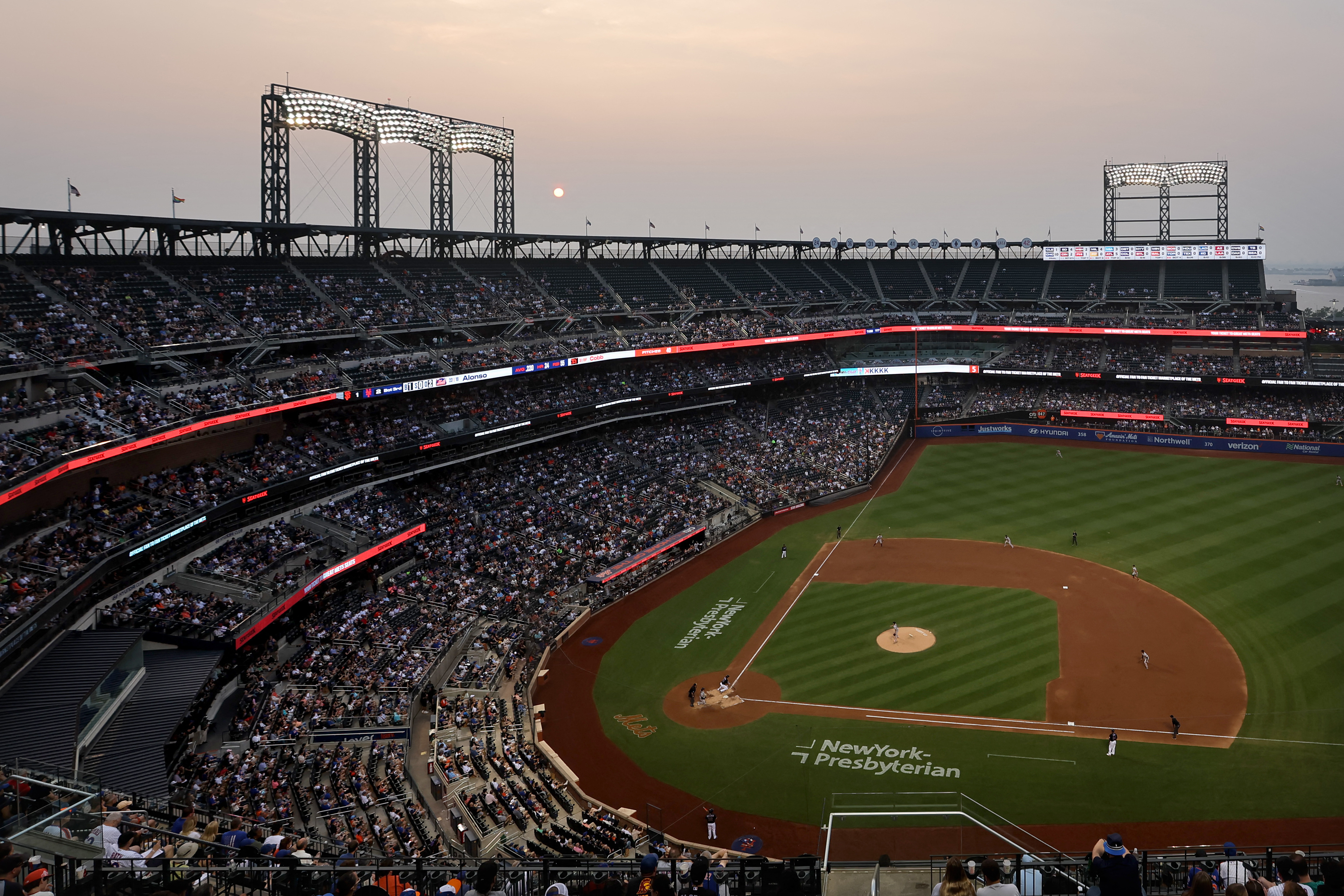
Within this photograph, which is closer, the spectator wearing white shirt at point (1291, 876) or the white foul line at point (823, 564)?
the spectator wearing white shirt at point (1291, 876)

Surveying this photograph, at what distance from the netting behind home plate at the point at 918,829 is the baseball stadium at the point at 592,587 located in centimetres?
15

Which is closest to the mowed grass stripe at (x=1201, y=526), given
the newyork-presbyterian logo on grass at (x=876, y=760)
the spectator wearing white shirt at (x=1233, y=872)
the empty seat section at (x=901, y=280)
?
the newyork-presbyterian logo on grass at (x=876, y=760)

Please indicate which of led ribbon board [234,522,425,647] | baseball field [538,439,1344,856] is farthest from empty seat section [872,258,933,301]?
led ribbon board [234,522,425,647]

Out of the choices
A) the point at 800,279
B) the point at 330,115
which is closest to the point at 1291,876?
the point at 330,115

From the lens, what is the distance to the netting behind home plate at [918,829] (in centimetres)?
1988

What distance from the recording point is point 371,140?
52938 millimetres

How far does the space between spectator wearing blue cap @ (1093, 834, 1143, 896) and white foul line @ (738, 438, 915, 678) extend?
24300mm

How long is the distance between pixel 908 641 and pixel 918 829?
13.8m

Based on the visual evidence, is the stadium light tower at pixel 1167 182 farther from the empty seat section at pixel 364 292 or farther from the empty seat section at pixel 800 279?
the empty seat section at pixel 364 292

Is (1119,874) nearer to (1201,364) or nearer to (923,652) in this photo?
(923,652)

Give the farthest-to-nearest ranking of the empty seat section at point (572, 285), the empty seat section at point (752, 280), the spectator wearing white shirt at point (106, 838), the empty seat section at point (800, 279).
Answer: the empty seat section at point (800, 279), the empty seat section at point (752, 280), the empty seat section at point (572, 285), the spectator wearing white shirt at point (106, 838)

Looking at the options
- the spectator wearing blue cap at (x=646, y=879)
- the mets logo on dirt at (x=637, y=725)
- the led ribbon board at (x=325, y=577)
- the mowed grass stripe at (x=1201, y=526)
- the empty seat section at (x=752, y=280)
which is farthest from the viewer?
the empty seat section at (x=752, y=280)

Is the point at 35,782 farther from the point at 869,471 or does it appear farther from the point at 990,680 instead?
the point at 869,471

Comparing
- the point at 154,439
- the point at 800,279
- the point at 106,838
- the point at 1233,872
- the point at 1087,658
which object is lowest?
the point at 1087,658
